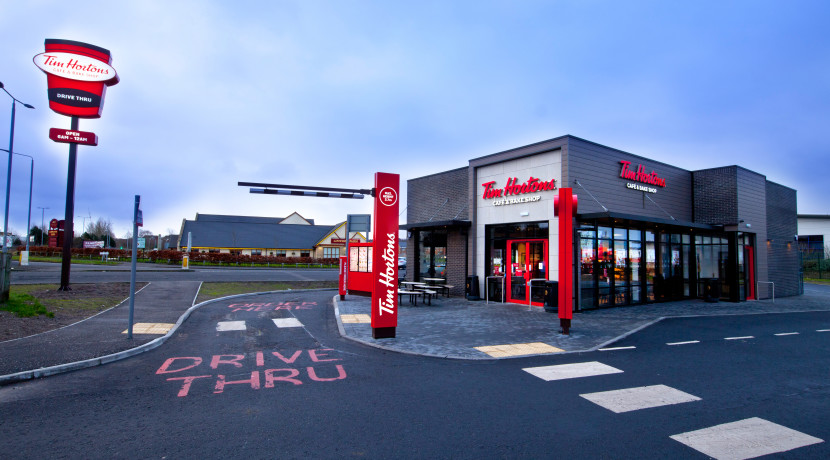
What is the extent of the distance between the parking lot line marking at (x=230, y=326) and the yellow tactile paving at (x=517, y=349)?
6062mm

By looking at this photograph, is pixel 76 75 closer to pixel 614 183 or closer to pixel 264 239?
pixel 614 183

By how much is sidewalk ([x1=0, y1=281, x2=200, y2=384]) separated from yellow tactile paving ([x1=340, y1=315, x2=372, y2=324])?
4.36 meters

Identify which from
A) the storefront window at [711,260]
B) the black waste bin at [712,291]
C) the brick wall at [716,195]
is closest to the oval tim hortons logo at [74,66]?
the brick wall at [716,195]

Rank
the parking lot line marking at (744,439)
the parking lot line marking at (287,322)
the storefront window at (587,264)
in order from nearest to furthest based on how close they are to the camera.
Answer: the parking lot line marking at (744,439)
the parking lot line marking at (287,322)
the storefront window at (587,264)

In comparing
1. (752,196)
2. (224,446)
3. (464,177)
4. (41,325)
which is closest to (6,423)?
(224,446)

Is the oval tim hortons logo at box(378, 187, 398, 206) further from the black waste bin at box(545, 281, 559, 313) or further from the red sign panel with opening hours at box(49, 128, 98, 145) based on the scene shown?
the red sign panel with opening hours at box(49, 128, 98, 145)

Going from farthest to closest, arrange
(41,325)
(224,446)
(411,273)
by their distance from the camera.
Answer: (411,273)
(41,325)
(224,446)

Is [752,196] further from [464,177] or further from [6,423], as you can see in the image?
[6,423]

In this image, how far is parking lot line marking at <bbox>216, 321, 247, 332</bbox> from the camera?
1041cm

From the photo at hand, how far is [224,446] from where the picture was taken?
400 cm

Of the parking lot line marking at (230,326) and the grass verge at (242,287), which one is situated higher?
the grass verge at (242,287)

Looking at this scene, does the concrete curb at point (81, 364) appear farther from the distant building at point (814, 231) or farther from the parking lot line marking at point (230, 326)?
the distant building at point (814, 231)

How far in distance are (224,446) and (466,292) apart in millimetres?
14195

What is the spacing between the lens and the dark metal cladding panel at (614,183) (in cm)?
1441
